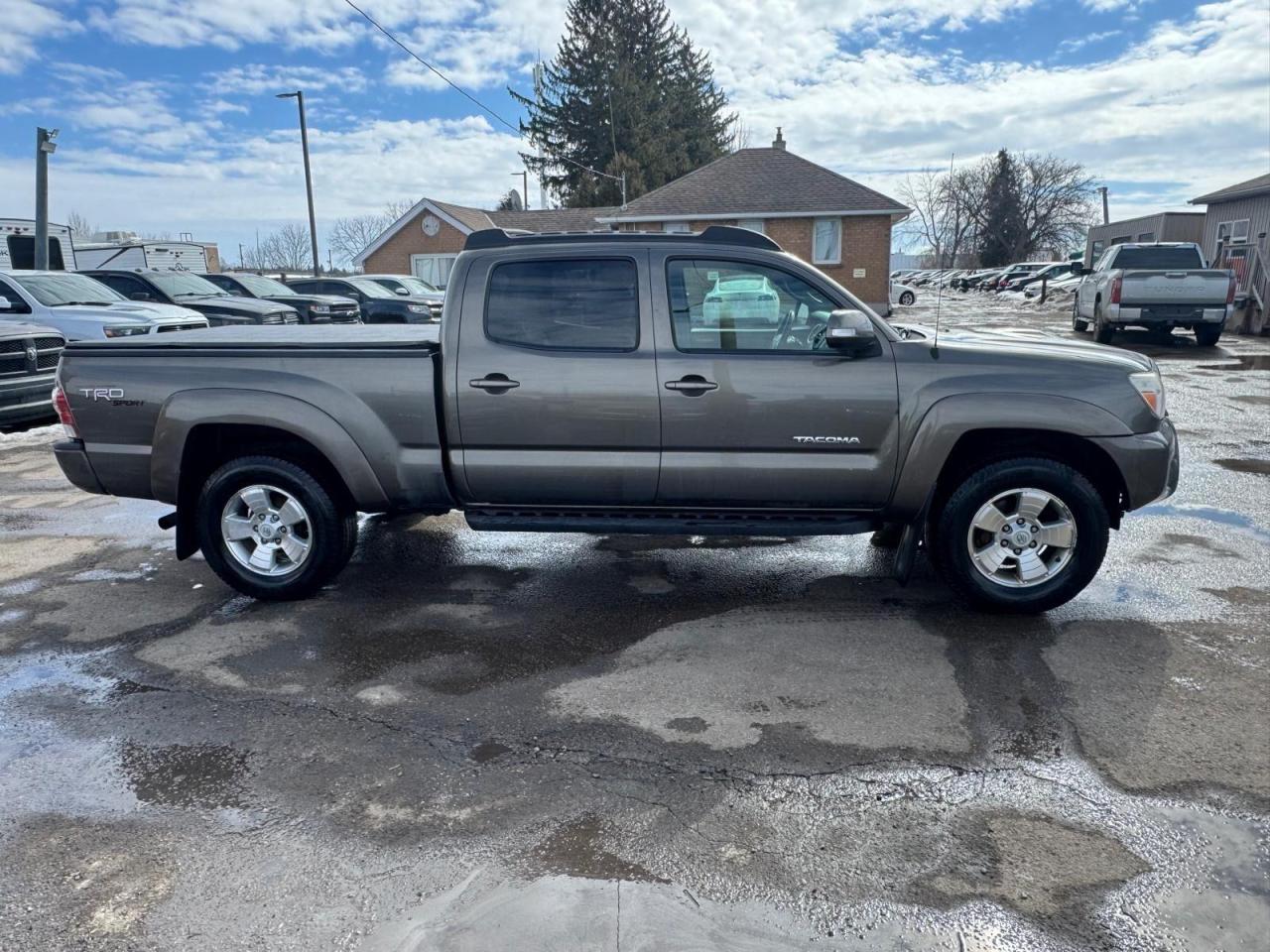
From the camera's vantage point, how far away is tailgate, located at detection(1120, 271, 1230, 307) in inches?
641

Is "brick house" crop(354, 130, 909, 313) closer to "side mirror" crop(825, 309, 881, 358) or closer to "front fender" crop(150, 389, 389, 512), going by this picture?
"side mirror" crop(825, 309, 881, 358)

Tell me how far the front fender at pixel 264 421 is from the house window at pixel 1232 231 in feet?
83.9

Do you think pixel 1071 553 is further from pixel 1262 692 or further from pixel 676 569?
pixel 676 569

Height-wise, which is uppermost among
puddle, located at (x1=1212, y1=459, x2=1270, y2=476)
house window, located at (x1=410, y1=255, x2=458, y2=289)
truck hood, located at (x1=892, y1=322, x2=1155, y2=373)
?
house window, located at (x1=410, y1=255, x2=458, y2=289)

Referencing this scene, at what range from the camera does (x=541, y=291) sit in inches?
185

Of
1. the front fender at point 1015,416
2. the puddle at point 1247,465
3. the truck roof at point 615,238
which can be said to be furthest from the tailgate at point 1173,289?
the truck roof at point 615,238

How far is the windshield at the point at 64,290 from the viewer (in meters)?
12.3

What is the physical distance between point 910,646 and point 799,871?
1.84 meters

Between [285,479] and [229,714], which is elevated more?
[285,479]

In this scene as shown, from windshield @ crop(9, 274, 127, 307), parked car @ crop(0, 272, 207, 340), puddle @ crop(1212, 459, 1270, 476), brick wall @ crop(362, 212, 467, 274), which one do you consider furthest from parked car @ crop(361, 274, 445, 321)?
puddle @ crop(1212, 459, 1270, 476)

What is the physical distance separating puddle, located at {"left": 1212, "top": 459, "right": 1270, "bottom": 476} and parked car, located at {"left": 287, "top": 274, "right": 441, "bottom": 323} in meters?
13.9

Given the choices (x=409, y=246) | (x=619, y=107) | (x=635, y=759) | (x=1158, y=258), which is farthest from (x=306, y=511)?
(x=619, y=107)

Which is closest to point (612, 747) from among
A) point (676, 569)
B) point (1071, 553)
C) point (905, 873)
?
point (905, 873)

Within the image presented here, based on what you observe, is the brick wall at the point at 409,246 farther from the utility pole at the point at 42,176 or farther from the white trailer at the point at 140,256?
the utility pole at the point at 42,176
